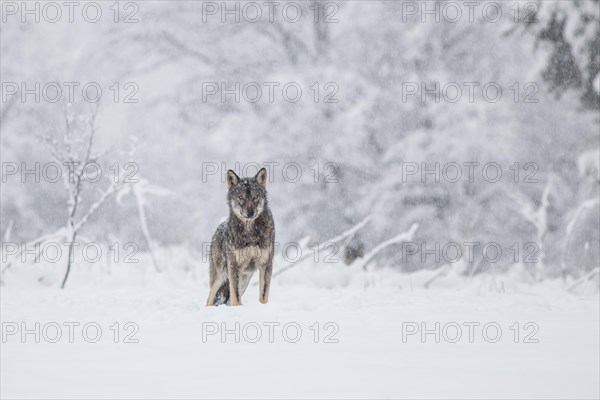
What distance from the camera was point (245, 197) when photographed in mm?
8000

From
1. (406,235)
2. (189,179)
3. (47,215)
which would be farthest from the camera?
(47,215)

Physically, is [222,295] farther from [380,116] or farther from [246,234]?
[380,116]

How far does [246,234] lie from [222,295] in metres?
0.99

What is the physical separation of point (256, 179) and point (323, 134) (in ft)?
27.5

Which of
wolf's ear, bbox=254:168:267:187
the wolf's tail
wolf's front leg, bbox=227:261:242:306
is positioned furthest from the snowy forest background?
wolf's ear, bbox=254:168:267:187

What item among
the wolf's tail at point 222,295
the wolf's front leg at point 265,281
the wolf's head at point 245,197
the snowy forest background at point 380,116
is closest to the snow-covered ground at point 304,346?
Result: the wolf's front leg at point 265,281

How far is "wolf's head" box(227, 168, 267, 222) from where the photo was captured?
7973 mm

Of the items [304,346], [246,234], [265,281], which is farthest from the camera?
[265,281]

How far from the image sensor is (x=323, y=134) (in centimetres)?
1641

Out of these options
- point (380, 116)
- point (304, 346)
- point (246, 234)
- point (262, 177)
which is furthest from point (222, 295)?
point (380, 116)

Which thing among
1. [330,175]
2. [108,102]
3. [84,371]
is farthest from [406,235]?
[108,102]

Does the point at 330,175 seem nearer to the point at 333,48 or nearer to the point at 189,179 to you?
the point at 333,48

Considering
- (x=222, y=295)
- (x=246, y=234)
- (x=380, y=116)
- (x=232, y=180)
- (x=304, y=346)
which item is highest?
(x=380, y=116)

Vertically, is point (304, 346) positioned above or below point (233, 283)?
below
